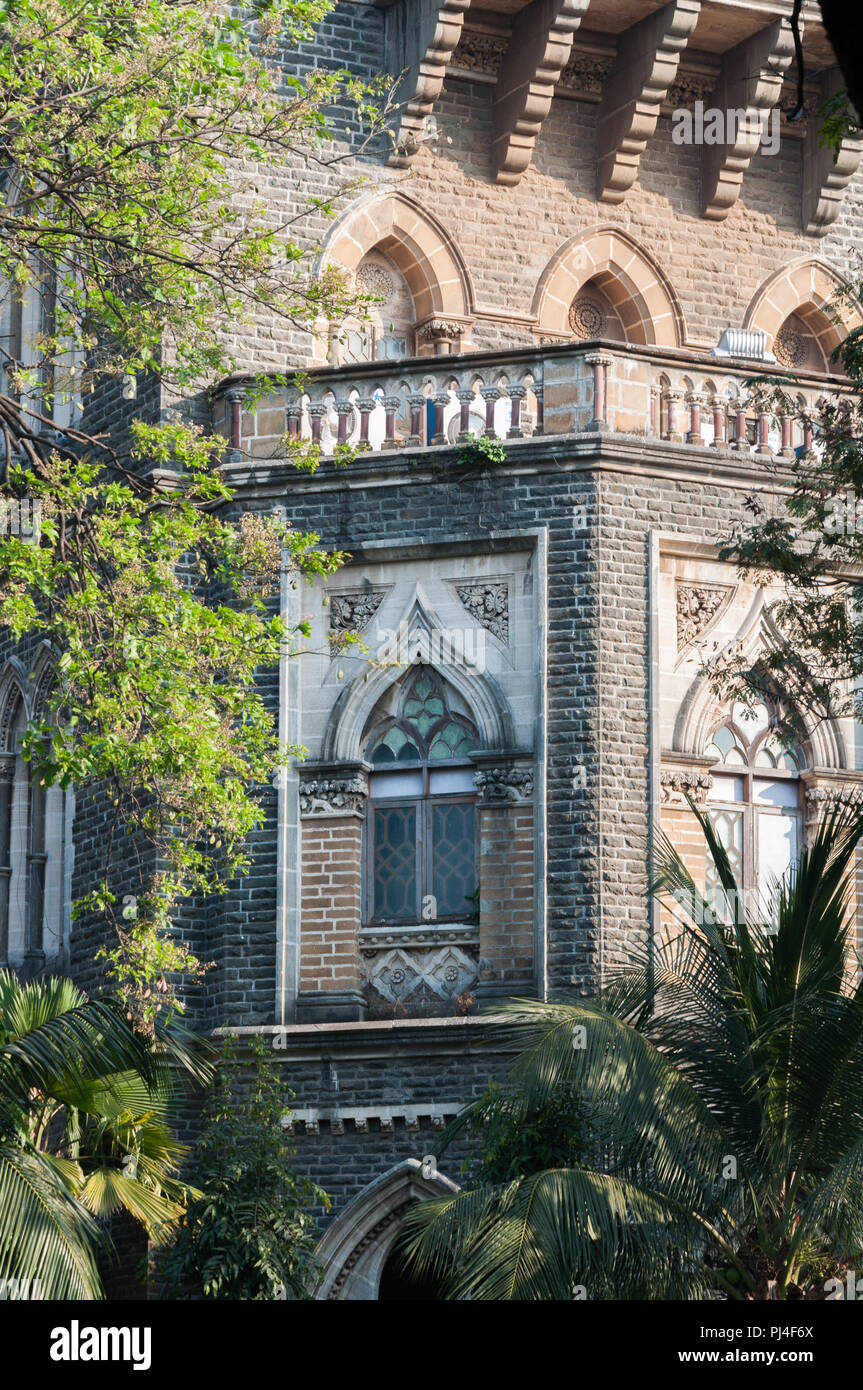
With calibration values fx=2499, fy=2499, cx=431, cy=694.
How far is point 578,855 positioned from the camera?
66.5 ft

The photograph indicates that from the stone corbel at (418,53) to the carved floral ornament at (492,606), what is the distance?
213 inches

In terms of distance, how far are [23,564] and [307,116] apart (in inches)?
155

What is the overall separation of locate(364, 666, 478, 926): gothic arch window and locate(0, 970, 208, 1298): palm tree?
Result: 2276 millimetres

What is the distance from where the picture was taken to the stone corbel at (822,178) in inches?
1018

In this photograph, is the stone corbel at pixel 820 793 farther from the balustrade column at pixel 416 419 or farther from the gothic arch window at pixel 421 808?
the balustrade column at pixel 416 419

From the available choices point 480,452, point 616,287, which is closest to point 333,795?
point 480,452

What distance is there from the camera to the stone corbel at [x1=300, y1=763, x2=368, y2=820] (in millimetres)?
21078

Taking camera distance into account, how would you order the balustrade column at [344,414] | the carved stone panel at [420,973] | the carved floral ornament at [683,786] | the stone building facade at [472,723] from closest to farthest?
1. the stone building facade at [472,723]
2. the carved stone panel at [420,973]
3. the carved floral ornament at [683,786]
4. the balustrade column at [344,414]

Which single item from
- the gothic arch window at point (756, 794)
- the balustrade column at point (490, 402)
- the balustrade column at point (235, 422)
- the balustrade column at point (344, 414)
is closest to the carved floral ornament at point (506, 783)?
the gothic arch window at point (756, 794)

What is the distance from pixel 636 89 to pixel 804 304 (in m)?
3.11

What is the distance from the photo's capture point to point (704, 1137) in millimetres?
15281

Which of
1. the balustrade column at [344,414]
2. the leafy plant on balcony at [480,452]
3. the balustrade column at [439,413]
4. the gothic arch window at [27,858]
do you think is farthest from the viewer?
the gothic arch window at [27,858]

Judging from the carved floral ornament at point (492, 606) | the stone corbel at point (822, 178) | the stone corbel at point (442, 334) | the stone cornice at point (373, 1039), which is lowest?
the stone cornice at point (373, 1039)

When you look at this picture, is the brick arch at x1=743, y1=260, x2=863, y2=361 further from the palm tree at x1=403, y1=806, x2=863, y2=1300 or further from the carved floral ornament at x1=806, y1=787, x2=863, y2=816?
the palm tree at x1=403, y1=806, x2=863, y2=1300
